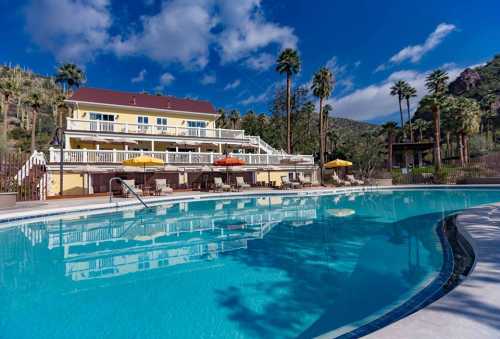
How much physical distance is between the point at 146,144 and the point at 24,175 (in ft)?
35.9

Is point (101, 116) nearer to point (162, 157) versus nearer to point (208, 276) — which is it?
point (162, 157)

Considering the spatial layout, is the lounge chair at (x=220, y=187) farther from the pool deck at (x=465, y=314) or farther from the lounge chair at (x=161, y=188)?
the pool deck at (x=465, y=314)

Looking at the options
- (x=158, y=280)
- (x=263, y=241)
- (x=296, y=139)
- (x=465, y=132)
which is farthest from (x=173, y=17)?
(x=465, y=132)

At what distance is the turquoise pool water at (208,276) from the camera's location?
4258 millimetres

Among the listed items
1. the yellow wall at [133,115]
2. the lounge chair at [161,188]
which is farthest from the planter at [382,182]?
the lounge chair at [161,188]

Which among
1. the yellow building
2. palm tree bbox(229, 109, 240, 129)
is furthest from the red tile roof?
palm tree bbox(229, 109, 240, 129)

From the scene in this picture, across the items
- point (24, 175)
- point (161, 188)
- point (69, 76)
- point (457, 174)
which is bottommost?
point (161, 188)

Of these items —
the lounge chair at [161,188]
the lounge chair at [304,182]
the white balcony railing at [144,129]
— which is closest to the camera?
the lounge chair at [161,188]

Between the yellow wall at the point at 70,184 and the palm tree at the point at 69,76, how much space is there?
27.8 m

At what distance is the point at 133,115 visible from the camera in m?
28.4

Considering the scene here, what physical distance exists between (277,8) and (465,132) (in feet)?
114

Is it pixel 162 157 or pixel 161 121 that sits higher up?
pixel 161 121

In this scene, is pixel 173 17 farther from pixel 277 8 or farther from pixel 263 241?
pixel 263 241

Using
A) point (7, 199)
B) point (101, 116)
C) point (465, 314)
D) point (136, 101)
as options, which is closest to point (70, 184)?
point (7, 199)
